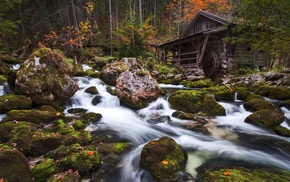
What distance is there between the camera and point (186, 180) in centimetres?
316

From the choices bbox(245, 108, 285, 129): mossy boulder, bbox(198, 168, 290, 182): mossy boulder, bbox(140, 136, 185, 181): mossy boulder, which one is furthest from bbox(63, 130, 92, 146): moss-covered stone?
bbox(245, 108, 285, 129): mossy boulder

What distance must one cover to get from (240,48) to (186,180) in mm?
14152

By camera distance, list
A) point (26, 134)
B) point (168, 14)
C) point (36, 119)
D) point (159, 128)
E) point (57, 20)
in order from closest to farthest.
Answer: point (26, 134) → point (36, 119) → point (159, 128) → point (57, 20) → point (168, 14)

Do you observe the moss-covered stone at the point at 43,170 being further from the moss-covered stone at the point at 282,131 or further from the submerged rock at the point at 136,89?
the moss-covered stone at the point at 282,131

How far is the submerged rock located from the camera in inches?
302

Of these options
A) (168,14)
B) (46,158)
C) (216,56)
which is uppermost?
(168,14)

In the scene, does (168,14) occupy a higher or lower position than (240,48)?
higher

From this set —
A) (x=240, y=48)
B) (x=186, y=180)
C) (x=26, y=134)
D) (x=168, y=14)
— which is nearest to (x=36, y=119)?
(x=26, y=134)

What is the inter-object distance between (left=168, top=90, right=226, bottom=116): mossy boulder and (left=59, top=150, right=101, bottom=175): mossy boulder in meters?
4.66

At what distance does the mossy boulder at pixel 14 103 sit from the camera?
19.2 ft

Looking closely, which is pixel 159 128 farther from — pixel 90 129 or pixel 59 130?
pixel 59 130

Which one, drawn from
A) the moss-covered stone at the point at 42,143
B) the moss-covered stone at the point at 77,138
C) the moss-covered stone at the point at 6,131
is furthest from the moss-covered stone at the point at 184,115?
the moss-covered stone at the point at 6,131

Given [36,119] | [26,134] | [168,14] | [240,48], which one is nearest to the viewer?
[26,134]

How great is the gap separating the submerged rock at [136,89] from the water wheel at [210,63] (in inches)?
339
